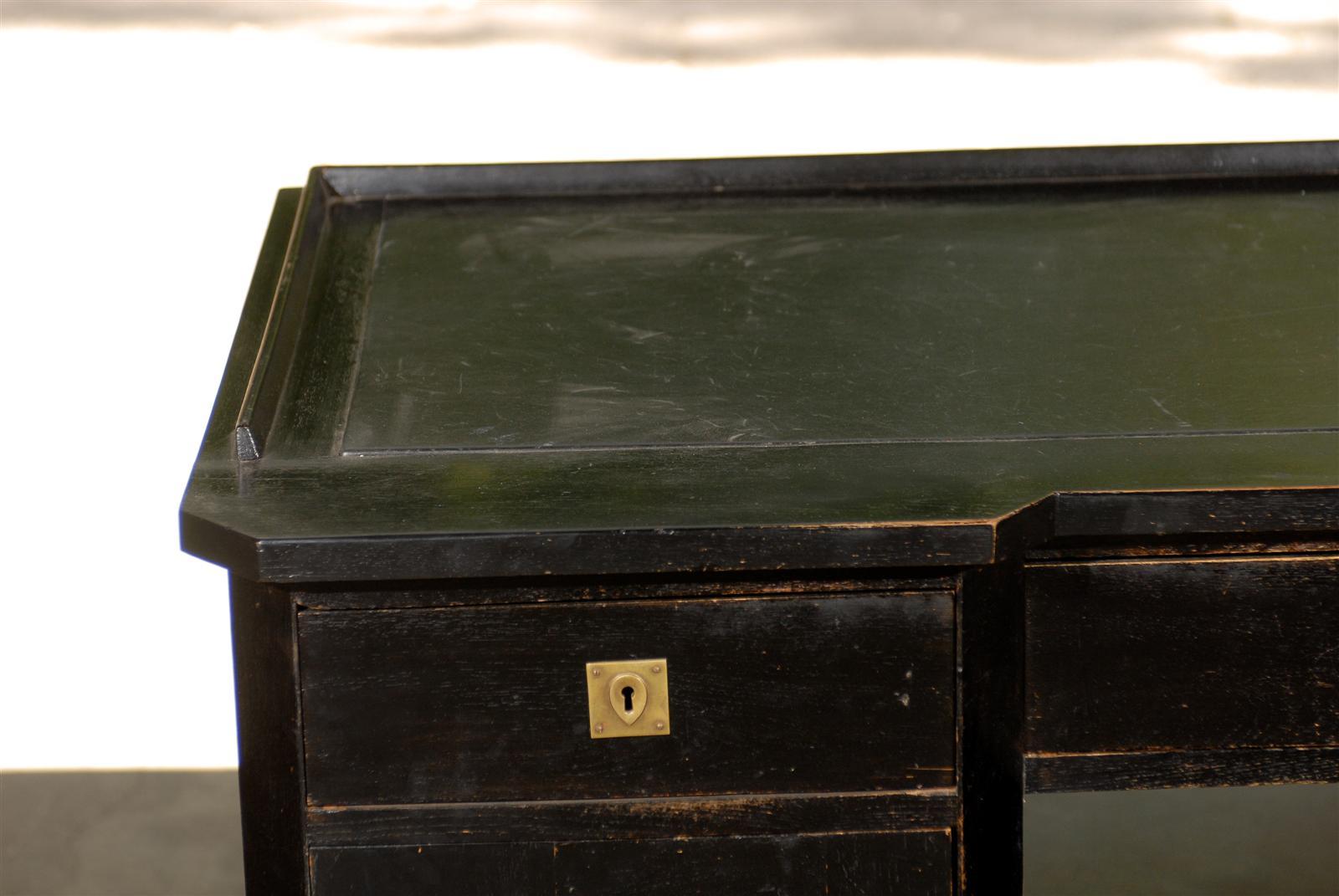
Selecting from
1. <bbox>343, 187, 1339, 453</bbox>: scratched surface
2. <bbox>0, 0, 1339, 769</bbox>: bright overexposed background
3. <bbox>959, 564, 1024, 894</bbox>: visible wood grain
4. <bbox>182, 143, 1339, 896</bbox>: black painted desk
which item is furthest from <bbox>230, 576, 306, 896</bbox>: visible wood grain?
<bbox>0, 0, 1339, 769</bbox>: bright overexposed background

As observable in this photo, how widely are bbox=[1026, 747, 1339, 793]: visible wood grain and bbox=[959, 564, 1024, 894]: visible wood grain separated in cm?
4

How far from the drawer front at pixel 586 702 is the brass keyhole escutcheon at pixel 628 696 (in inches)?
0.7

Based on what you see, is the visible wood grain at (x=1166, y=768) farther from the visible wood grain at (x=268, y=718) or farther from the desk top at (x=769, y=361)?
the visible wood grain at (x=268, y=718)

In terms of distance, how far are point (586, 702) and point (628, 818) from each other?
10 centimetres

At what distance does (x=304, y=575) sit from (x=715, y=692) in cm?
32

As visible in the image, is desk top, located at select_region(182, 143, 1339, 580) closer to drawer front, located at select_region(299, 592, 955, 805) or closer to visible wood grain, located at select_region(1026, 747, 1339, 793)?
drawer front, located at select_region(299, 592, 955, 805)

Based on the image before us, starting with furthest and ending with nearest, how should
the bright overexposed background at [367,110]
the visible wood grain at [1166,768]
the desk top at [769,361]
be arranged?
the bright overexposed background at [367,110], the visible wood grain at [1166,768], the desk top at [769,361]

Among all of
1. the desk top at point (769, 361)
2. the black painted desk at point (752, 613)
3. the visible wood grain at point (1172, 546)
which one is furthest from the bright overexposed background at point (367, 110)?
the visible wood grain at point (1172, 546)

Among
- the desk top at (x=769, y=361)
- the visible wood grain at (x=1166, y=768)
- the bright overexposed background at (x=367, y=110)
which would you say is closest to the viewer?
the desk top at (x=769, y=361)

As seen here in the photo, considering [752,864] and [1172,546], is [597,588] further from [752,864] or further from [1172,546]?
[1172,546]

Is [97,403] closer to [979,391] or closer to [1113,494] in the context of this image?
[979,391]

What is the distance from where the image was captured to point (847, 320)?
1.50 metres

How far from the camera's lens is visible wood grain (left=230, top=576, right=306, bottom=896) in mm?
1117

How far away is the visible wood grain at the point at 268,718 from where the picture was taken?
1.12m
